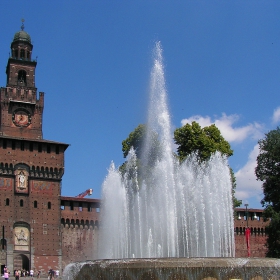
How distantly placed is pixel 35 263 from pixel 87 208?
20.4 feet

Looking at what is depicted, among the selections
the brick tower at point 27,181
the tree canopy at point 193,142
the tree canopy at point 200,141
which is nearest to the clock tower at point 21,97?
the brick tower at point 27,181

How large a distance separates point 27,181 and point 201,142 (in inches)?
532

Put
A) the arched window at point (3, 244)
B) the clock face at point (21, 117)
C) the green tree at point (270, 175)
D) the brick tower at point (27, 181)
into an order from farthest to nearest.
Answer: the clock face at point (21, 117) → the brick tower at point (27, 181) → the arched window at point (3, 244) → the green tree at point (270, 175)

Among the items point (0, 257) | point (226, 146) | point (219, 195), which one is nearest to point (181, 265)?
point (219, 195)

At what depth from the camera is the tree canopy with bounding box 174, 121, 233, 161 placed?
105ft

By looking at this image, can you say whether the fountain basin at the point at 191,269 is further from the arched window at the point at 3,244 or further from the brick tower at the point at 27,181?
the brick tower at the point at 27,181

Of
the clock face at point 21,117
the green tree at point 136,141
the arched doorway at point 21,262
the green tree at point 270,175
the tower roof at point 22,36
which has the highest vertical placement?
the tower roof at point 22,36

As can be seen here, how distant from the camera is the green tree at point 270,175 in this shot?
98.2 feet

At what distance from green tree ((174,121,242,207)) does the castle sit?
5.59 metres

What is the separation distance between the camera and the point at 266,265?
41.9ft

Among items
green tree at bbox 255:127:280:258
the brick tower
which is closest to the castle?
the brick tower

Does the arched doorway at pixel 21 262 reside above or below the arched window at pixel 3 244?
below

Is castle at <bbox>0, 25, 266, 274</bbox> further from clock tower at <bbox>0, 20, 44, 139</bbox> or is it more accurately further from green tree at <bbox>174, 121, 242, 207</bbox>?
green tree at <bbox>174, 121, 242, 207</bbox>

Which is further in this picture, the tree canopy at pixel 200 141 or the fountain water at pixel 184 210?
the tree canopy at pixel 200 141
